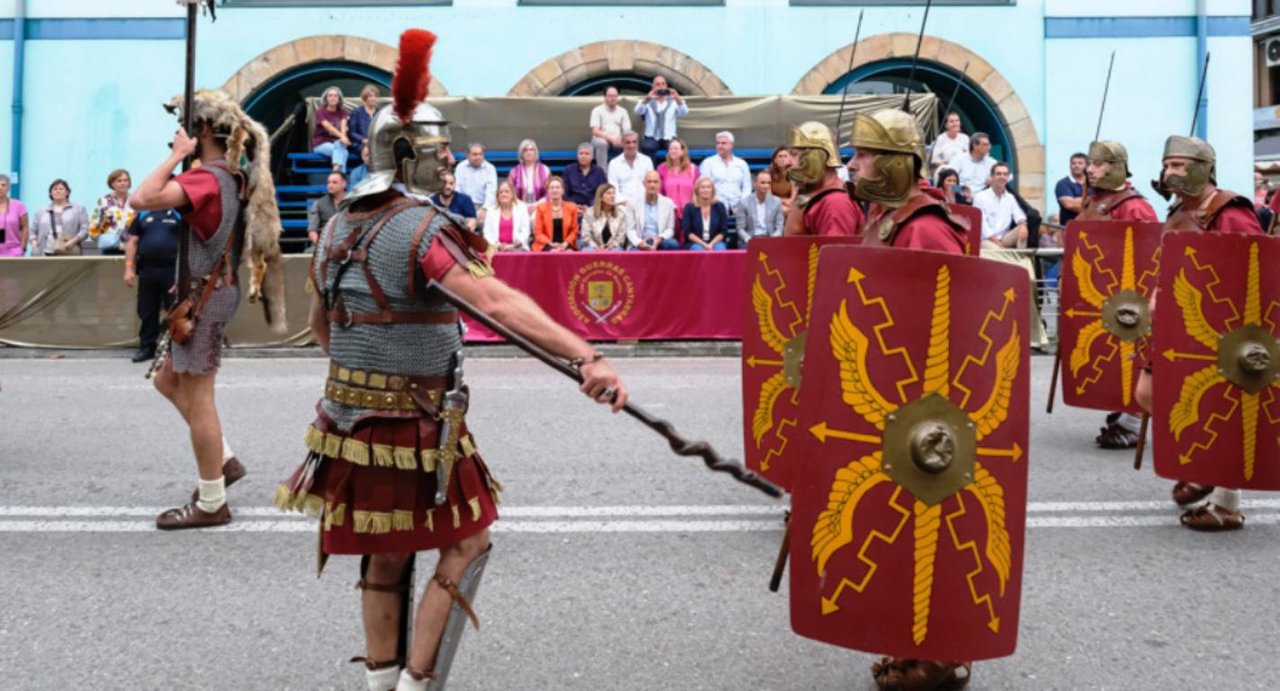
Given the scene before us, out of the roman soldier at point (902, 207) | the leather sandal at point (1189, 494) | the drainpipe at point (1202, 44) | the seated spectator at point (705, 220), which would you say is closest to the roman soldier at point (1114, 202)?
the leather sandal at point (1189, 494)

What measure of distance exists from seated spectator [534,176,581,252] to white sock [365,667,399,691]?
10399 millimetres

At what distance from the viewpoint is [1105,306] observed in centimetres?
706

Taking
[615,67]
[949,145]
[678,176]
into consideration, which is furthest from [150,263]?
[949,145]

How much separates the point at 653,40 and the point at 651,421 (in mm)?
16466

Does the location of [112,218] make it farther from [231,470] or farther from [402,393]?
[402,393]

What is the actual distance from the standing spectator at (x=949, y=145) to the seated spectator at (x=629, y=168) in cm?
337

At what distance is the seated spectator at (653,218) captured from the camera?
45.0ft

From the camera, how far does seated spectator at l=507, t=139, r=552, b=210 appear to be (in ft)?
48.3

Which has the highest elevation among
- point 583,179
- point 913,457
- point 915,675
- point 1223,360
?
point 583,179

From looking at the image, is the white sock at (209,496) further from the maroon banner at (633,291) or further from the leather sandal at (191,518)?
the maroon banner at (633,291)

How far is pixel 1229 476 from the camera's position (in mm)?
5152

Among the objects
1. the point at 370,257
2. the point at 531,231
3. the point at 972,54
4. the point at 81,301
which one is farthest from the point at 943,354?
the point at 972,54

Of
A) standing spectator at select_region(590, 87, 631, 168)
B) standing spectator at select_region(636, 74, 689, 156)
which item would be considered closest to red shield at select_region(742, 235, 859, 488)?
standing spectator at select_region(590, 87, 631, 168)

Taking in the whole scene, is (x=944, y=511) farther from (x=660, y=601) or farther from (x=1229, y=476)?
(x=1229, y=476)
